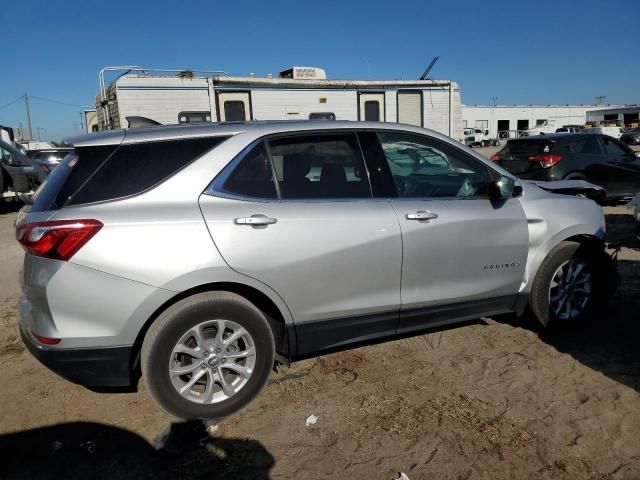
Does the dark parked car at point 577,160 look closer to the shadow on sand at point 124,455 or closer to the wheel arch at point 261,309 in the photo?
the wheel arch at point 261,309

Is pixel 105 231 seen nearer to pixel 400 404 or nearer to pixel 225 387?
pixel 225 387

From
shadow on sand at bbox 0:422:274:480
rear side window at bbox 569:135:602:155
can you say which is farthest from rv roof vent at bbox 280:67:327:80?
shadow on sand at bbox 0:422:274:480

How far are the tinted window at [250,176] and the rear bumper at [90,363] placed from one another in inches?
42.0

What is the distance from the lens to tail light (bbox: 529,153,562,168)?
9141 millimetres

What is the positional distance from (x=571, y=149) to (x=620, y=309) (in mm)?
5732

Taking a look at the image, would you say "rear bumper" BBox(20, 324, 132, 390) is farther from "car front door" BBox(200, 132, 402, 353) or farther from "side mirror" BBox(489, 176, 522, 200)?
"side mirror" BBox(489, 176, 522, 200)

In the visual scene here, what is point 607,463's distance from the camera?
2541mm

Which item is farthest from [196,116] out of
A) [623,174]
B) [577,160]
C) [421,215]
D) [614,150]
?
[421,215]

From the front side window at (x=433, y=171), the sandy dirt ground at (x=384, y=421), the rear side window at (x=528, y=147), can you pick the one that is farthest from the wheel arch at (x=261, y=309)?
the rear side window at (x=528, y=147)

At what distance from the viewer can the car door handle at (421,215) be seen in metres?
3.34

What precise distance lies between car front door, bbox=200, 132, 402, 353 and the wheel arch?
7 cm

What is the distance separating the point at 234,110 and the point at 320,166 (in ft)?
30.1

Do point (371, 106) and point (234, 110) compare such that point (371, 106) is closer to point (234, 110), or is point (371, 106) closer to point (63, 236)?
point (234, 110)

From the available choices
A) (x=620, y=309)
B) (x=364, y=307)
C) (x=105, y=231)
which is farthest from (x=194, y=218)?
(x=620, y=309)
